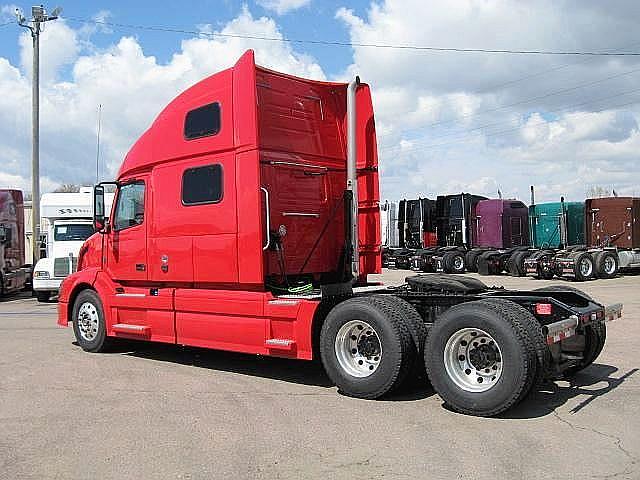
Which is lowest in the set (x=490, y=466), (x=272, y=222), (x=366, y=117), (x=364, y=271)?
(x=490, y=466)

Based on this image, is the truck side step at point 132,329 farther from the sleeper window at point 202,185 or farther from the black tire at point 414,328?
the black tire at point 414,328

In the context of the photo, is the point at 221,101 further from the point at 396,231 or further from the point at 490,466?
the point at 396,231

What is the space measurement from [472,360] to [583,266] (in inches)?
744

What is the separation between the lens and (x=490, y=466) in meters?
5.11

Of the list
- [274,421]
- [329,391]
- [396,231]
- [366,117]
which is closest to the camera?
[274,421]

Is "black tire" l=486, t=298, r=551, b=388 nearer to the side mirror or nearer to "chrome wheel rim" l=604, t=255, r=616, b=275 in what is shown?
the side mirror

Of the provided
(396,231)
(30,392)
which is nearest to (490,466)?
(30,392)

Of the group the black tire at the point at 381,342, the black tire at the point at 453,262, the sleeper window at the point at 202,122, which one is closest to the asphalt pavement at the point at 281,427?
the black tire at the point at 381,342

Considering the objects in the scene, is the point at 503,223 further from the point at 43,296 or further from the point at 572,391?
the point at 572,391

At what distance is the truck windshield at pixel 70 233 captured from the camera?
19531mm

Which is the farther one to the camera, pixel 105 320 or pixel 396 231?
pixel 396 231

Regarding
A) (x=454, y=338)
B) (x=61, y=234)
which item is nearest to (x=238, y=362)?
(x=454, y=338)

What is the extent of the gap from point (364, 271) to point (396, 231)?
24868 mm

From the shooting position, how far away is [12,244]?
73.7 ft
